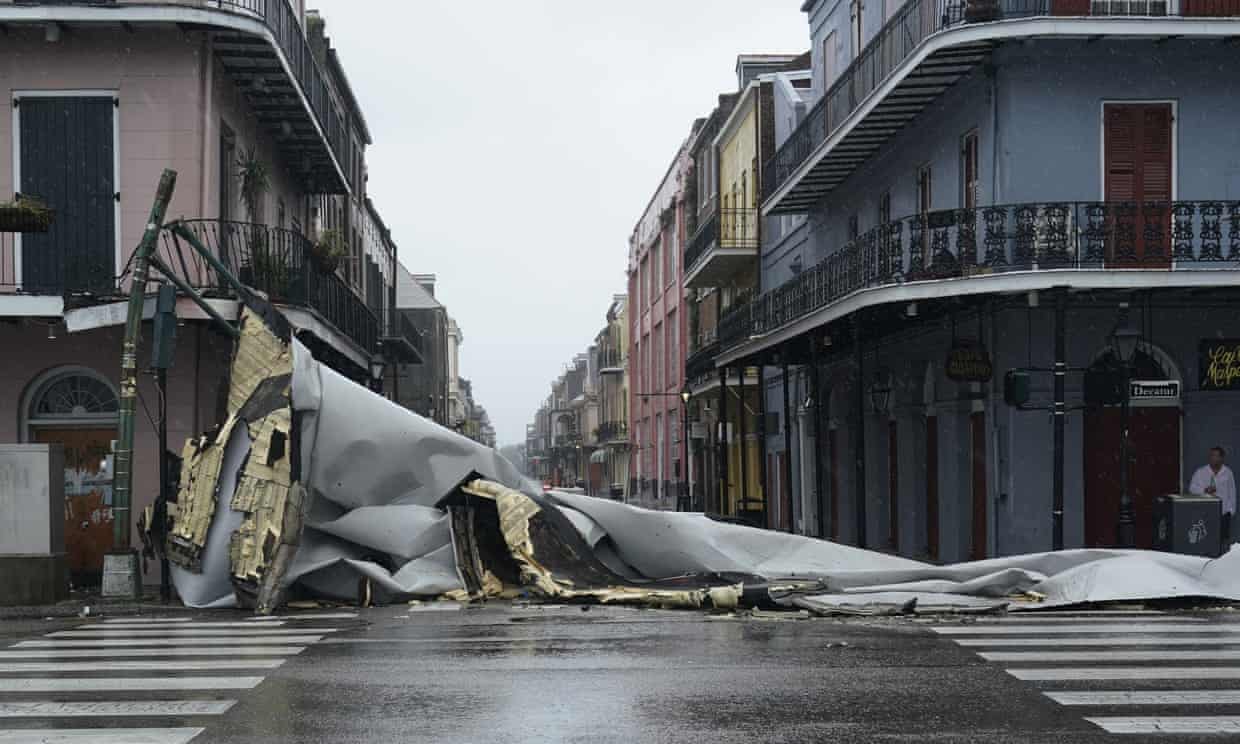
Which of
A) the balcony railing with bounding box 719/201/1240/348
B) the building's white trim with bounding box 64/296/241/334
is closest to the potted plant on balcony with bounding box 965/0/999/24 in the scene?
the balcony railing with bounding box 719/201/1240/348

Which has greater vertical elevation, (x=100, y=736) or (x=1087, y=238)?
(x=1087, y=238)

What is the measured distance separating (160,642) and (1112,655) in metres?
7.15

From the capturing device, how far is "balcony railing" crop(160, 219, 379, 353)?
19203 millimetres

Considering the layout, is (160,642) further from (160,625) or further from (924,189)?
(924,189)

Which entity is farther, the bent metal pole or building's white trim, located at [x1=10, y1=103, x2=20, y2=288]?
building's white trim, located at [x1=10, y1=103, x2=20, y2=288]

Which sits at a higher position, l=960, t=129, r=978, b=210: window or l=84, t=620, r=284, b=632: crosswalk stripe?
l=960, t=129, r=978, b=210: window

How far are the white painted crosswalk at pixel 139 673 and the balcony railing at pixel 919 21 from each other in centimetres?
1165

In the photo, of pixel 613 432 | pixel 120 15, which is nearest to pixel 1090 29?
pixel 120 15

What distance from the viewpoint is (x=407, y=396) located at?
67062 mm

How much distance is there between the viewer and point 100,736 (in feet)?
25.3

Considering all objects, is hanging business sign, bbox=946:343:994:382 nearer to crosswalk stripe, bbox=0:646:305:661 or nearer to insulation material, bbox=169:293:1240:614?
insulation material, bbox=169:293:1240:614

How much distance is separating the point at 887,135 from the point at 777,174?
6422mm

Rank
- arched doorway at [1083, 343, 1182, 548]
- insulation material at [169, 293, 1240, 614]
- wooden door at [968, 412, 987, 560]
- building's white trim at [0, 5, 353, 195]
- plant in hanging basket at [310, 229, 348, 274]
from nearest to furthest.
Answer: insulation material at [169, 293, 1240, 614] < building's white trim at [0, 5, 353, 195] < arched doorway at [1083, 343, 1182, 548] < wooden door at [968, 412, 987, 560] < plant in hanging basket at [310, 229, 348, 274]

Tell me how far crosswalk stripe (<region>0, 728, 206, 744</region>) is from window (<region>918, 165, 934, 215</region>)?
18279mm
